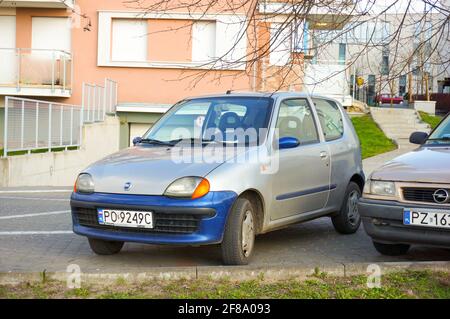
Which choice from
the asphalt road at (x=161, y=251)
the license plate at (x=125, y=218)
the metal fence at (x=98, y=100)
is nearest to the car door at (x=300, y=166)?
the asphalt road at (x=161, y=251)

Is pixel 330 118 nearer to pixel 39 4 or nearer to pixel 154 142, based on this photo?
pixel 154 142

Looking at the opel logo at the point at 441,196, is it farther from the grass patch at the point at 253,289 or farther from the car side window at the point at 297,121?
the car side window at the point at 297,121

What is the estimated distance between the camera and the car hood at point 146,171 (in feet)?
18.9

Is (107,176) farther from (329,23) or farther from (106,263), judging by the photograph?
(329,23)

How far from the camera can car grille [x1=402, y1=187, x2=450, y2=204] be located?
19.3 ft

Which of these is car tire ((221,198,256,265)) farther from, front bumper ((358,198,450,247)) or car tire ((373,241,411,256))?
car tire ((373,241,411,256))

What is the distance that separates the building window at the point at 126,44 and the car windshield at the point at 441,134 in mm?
15005

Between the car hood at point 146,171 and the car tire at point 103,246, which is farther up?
the car hood at point 146,171

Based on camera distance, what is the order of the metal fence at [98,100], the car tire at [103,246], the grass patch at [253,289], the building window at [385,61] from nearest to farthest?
the grass patch at [253,289] → the car tire at [103,246] → the building window at [385,61] → the metal fence at [98,100]

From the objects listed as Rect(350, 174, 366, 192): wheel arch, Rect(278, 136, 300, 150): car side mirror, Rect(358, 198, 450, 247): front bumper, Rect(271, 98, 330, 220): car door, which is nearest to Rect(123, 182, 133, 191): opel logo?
Rect(271, 98, 330, 220): car door

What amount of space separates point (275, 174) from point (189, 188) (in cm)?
116

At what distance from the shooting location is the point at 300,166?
6965mm

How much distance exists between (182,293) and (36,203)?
6.61m

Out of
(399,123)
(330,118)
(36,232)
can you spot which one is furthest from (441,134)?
(399,123)
